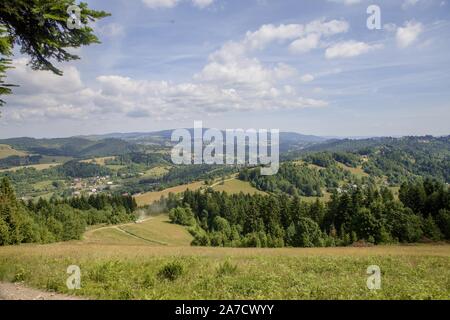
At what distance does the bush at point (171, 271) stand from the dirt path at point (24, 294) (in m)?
3.84

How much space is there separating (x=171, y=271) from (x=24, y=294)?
5.23m

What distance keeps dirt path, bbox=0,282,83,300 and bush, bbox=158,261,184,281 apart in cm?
384

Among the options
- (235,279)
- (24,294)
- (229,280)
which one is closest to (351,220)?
(235,279)

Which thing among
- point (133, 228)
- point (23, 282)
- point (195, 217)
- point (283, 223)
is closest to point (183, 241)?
point (133, 228)

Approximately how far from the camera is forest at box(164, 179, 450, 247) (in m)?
A: 61.7

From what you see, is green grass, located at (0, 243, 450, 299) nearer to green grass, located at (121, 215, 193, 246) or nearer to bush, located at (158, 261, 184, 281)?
bush, located at (158, 261, 184, 281)

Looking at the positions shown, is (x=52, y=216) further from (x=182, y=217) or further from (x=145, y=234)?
(x=182, y=217)

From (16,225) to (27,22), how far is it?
1665 inches

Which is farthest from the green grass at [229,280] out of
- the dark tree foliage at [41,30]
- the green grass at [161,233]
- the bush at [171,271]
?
the green grass at [161,233]

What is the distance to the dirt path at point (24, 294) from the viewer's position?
37.6 feet

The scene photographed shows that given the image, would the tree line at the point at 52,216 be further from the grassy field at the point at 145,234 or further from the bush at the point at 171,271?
the bush at the point at 171,271

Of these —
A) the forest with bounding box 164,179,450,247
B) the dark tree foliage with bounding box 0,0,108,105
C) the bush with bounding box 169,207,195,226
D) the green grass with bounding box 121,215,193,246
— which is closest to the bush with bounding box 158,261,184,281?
the dark tree foliage with bounding box 0,0,108,105

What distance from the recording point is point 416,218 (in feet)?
204
